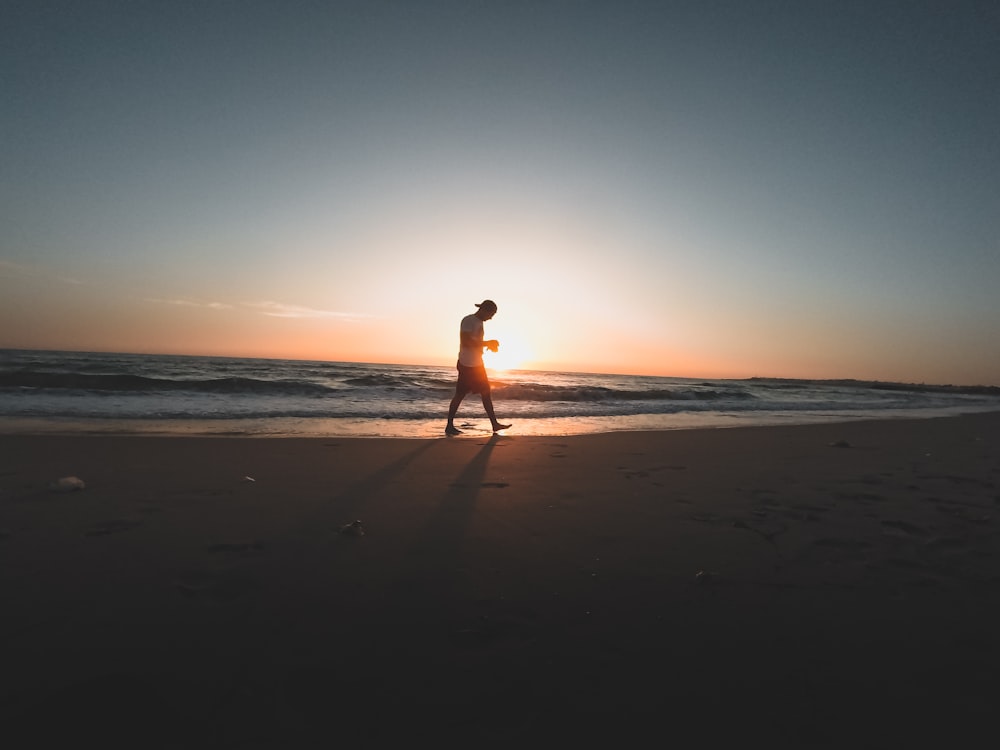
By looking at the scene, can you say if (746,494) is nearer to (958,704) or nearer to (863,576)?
(863,576)

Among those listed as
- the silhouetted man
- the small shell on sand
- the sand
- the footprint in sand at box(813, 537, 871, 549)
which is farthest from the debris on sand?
the silhouetted man

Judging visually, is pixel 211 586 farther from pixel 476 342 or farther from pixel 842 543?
pixel 476 342

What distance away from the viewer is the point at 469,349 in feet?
25.7

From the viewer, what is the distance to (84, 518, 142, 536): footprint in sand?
2.54 meters

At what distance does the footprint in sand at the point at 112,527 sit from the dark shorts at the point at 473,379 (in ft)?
17.4

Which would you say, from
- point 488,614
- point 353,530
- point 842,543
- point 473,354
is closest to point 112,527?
point 353,530

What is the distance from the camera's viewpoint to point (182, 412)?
9203mm

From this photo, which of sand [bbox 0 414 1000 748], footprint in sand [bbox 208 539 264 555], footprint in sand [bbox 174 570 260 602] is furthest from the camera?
footprint in sand [bbox 208 539 264 555]

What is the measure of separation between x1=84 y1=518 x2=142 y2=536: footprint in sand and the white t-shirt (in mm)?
5311

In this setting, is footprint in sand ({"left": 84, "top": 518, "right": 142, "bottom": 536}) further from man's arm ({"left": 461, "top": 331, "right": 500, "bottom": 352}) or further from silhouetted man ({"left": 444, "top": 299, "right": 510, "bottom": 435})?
man's arm ({"left": 461, "top": 331, "right": 500, "bottom": 352})

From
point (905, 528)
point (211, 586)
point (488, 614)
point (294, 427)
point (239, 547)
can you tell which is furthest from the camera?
point (294, 427)

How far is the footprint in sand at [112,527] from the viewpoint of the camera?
2.54m

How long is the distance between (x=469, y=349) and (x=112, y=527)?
18.1 feet

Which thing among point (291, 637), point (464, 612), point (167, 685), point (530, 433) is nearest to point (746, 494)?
point (464, 612)
